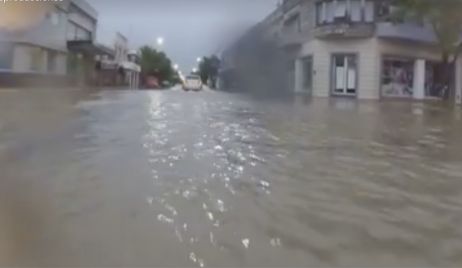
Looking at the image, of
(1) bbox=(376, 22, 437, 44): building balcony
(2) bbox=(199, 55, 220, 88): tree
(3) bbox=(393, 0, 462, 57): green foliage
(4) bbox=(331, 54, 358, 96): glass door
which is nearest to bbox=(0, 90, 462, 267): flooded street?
(2) bbox=(199, 55, 220, 88): tree

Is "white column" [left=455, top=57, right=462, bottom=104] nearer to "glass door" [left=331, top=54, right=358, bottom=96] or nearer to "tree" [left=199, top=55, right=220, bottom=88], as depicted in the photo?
"glass door" [left=331, top=54, right=358, bottom=96]

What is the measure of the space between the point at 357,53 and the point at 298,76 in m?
9.84

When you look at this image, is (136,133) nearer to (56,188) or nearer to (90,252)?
(56,188)

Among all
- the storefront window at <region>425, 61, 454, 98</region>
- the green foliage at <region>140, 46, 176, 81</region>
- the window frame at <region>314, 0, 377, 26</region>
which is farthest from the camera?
the storefront window at <region>425, 61, 454, 98</region>

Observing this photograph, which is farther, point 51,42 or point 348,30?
point 348,30

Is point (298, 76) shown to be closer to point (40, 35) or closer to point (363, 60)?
point (40, 35)

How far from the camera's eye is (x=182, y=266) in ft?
6.19

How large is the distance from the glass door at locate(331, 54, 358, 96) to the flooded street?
829 centimetres

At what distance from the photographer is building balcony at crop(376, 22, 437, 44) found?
58.6ft

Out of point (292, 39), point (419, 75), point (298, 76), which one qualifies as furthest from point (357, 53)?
point (292, 39)

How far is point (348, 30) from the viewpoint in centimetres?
1642

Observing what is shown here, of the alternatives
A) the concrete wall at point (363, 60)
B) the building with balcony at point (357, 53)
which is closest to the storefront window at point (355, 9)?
the building with balcony at point (357, 53)

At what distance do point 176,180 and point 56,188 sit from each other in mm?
723

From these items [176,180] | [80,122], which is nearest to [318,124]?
[80,122]
